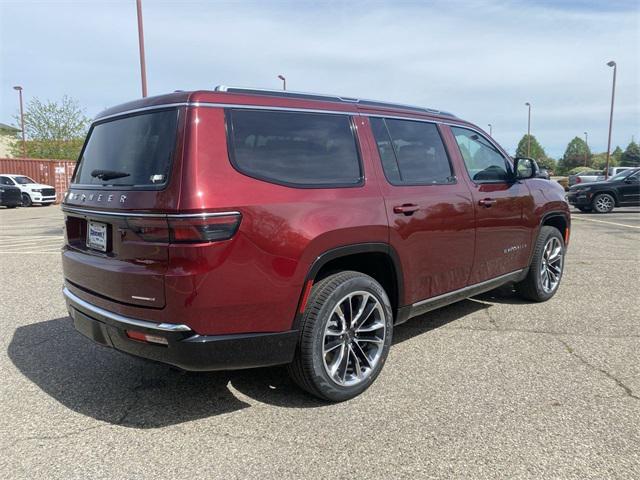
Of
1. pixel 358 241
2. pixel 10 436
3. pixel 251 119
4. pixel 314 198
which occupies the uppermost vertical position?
pixel 251 119

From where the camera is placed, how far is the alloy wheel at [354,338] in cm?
320

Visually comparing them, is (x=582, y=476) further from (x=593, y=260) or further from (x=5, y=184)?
(x=5, y=184)

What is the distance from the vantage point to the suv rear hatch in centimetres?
265

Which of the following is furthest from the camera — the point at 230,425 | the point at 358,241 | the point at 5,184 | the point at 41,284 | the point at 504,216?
the point at 5,184

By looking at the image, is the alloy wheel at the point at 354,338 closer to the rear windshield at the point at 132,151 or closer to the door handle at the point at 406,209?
the door handle at the point at 406,209

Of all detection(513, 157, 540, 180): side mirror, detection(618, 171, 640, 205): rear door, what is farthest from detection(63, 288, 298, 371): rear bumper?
detection(618, 171, 640, 205): rear door

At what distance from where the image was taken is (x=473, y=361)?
3.87 m

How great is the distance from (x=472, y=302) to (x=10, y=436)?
440 centimetres

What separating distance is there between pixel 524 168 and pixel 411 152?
1.79 m

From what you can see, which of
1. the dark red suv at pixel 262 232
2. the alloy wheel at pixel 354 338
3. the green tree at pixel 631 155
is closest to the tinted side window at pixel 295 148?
the dark red suv at pixel 262 232

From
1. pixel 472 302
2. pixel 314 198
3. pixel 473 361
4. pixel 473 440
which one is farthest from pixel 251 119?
pixel 472 302

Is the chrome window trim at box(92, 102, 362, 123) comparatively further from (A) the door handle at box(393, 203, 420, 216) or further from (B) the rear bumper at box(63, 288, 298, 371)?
(B) the rear bumper at box(63, 288, 298, 371)

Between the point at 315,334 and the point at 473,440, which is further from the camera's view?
the point at 315,334

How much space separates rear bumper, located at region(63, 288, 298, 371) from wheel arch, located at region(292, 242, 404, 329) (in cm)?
19
